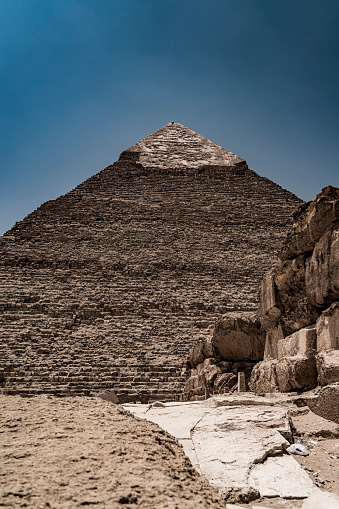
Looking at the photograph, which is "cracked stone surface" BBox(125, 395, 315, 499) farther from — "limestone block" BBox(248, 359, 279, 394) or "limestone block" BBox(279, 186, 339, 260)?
"limestone block" BBox(279, 186, 339, 260)

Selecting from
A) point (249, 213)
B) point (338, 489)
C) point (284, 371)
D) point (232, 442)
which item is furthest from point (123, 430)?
point (249, 213)

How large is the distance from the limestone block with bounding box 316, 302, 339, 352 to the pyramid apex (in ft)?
104

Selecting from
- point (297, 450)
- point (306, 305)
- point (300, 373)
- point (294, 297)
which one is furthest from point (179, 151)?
point (297, 450)

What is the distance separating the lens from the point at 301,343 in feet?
9.05

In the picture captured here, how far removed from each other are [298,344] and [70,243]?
22.0 m

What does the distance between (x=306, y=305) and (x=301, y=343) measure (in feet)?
0.90

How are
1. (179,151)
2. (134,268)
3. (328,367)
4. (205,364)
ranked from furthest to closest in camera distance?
(179,151) < (134,268) < (205,364) < (328,367)

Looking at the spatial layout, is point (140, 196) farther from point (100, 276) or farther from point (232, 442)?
point (232, 442)

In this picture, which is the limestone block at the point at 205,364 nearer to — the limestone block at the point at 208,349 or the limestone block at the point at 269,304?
the limestone block at the point at 208,349

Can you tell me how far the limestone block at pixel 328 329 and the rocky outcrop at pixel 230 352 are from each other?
77.5 inches

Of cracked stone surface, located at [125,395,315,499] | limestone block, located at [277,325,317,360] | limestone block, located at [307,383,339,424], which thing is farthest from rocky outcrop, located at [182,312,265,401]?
cracked stone surface, located at [125,395,315,499]

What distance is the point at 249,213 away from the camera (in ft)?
91.2

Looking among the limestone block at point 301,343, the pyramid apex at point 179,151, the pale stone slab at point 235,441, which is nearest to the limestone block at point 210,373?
the limestone block at point 301,343

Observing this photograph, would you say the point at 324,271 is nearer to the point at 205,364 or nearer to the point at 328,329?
the point at 328,329
